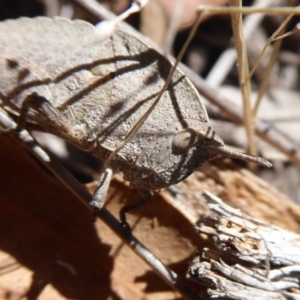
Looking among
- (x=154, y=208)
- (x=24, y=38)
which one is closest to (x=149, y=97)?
(x=154, y=208)

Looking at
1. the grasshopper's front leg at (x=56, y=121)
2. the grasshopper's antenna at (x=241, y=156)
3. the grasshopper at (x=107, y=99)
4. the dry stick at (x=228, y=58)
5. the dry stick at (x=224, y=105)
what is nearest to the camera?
the grasshopper's antenna at (x=241, y=156)

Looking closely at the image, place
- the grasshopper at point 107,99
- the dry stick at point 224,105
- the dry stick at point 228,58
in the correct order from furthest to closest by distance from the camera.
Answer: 1. the dry stick at point 228,58
2. the dry stick at point 224,105
3. the grasshopper at point 107,99

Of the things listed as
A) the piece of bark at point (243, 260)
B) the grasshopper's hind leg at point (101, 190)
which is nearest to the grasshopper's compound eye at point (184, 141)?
the piece of bark at point (243, 260)

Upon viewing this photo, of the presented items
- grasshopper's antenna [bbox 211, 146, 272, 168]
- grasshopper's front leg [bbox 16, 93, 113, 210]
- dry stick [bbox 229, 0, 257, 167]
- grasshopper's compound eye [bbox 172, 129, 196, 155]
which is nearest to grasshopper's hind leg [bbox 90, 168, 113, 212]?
grasshopper's front leg [bbox 16, 93, 113, 210]

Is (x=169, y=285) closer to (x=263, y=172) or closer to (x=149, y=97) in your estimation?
(x=149, y=97)

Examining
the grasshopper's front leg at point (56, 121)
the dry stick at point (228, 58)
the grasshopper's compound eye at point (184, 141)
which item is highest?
the dry stick at point (228, 58)

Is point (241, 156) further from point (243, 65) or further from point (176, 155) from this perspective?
point (243, 65)

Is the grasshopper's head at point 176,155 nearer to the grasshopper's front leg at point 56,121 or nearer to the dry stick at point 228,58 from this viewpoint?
the grasshopper's front leg at point 56,121
